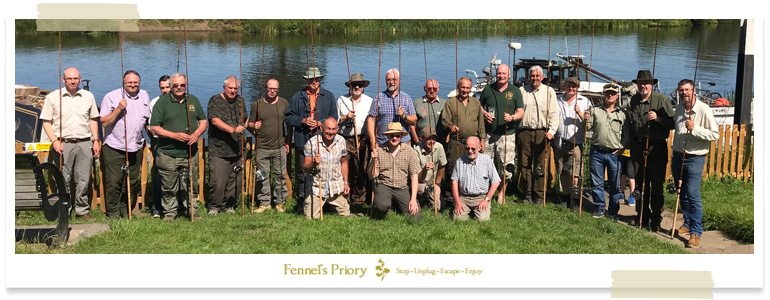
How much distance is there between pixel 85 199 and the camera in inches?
332

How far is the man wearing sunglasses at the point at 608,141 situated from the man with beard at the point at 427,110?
1631 mm

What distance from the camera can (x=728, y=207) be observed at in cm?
871

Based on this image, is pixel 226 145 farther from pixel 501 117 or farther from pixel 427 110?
pixel 501 117

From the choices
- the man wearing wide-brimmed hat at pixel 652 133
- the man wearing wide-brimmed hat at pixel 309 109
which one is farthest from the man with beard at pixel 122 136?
the man wearing wide-brimmed hat at pixel 652 133

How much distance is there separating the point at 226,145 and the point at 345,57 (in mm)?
18588

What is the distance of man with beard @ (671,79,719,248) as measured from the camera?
24.7 ft

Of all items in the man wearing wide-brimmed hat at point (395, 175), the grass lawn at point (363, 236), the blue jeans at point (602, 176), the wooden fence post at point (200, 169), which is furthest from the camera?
the wooden fence post at point (200, 169)

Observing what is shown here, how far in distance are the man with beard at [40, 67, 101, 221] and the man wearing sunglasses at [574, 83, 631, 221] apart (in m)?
5.49
